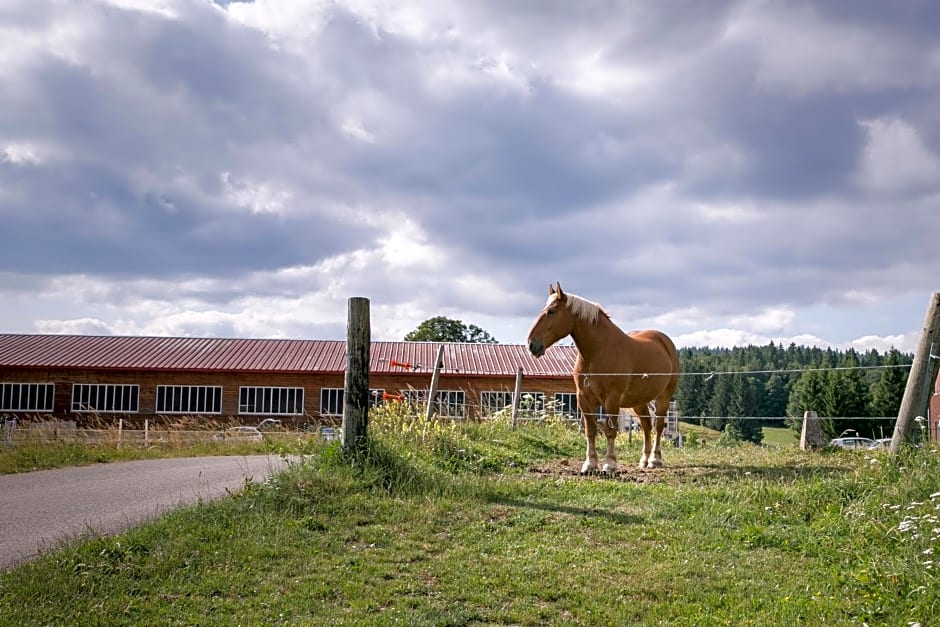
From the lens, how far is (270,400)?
3322 centimetres

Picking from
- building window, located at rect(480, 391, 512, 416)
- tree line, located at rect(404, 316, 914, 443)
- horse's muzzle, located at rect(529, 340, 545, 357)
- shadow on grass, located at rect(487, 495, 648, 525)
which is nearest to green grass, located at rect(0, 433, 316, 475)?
horse's muzzle, located at rect(529, 340, 545, 357)

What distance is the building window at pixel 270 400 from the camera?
108 feet

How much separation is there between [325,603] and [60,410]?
3292cm

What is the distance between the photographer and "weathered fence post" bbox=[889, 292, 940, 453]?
7.25 m

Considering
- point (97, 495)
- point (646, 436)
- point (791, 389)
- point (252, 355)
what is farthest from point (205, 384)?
point (791, 389)

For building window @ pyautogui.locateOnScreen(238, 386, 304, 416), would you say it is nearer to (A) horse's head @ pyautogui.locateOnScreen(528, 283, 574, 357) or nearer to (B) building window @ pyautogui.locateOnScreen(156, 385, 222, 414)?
(B) building window @ pyautogui.locateOnScreen(156, 385, 222, 414)

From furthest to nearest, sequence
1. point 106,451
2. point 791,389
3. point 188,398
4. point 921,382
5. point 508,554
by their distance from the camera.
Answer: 1. point 791,389
2. point 188,398
3. point 106,451
4. point 921,382
5. point 508,554

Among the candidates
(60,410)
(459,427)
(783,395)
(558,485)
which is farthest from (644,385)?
(783,395)

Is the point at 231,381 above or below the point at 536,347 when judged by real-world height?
below

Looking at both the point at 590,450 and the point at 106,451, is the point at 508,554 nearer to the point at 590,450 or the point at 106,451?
the point at 590,450

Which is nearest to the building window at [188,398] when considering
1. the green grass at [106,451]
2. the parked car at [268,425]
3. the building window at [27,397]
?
the parked car at [268,425]

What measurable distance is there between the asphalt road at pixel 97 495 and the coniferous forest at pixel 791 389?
20.6ft

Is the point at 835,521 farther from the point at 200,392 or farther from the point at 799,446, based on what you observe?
the point at 200,392

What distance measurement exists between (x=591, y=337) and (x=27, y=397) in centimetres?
3171
